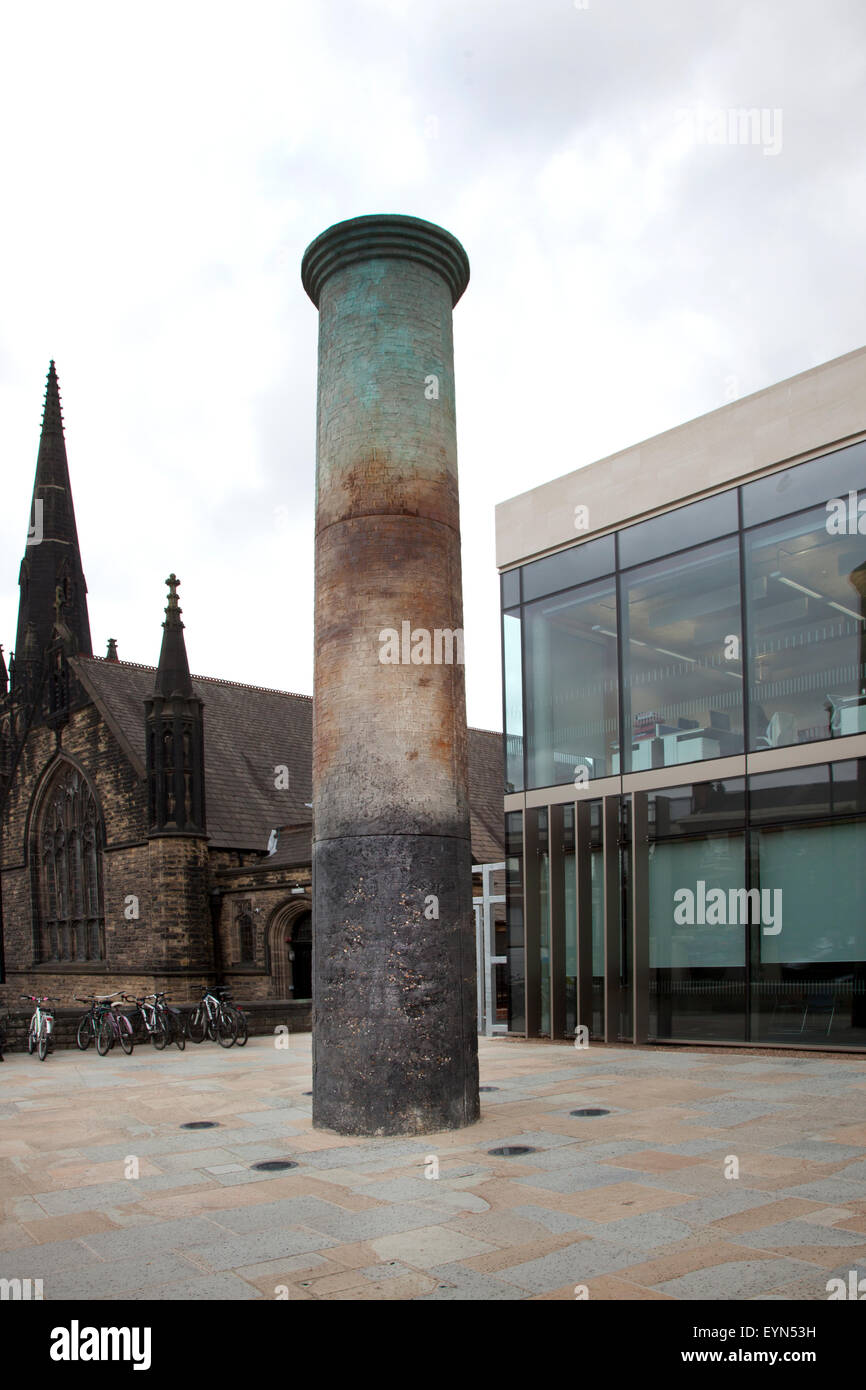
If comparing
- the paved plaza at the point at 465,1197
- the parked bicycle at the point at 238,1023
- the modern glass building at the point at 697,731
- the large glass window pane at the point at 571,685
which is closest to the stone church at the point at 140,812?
the parked bicycle at the point at 238,1023

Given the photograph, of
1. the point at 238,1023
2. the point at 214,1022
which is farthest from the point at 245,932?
the point at 238,1023

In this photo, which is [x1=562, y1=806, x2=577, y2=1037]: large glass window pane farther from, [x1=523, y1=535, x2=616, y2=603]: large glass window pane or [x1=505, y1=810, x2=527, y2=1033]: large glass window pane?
[x1=523, y1=535, x2=616, y2=603]: large glass window pane

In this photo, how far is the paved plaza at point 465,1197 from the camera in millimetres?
5242

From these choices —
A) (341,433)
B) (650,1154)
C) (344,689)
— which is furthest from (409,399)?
(650,1154)

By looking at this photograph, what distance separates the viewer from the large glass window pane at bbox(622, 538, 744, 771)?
15.1 metres

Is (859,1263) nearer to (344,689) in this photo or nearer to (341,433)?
(344,689)

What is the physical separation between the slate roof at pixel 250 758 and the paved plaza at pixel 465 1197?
59.7 ft

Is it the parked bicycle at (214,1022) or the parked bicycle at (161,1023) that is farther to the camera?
the parked bicycle at (214,1022)

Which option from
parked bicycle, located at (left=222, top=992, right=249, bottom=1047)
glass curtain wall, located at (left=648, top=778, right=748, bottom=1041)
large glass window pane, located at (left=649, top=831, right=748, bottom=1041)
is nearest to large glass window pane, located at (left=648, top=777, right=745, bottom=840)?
glass curtain wall, located at (left=648, top=778, right=748, bottom=1041)

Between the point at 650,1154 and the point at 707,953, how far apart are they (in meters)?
7.22

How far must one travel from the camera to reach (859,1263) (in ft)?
A: 17.0

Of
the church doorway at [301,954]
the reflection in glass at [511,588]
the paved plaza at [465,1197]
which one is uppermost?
the reflection in glass at [511,588]

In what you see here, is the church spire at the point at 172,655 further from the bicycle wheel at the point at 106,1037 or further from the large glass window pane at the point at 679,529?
the large glass window pane at the point at 679,529

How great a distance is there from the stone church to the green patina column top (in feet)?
46.8
